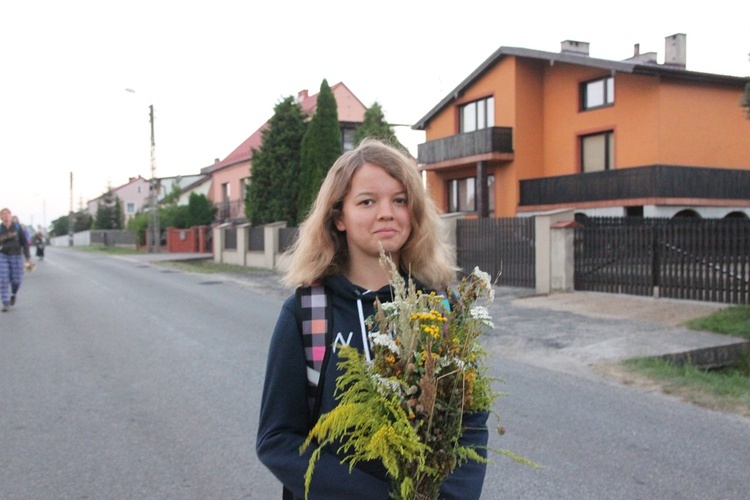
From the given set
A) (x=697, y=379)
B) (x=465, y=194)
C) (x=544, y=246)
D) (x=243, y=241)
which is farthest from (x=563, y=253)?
(x=243, y=241)

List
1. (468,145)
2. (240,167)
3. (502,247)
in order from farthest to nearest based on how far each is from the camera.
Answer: (240,167) → (468,145) → (502,247)

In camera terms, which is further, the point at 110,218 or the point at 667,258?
the point at 110,218

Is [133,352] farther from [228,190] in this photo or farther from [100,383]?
[228,190]

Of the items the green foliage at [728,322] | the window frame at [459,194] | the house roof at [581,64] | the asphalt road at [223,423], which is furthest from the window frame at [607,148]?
the asphalt road at [223,423]

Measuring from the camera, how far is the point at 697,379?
721 cm

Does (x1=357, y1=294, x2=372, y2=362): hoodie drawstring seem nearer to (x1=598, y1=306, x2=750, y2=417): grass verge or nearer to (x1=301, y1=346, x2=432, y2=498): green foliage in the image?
(x1=301, y1=346, x2=432, y2=498): green foliage

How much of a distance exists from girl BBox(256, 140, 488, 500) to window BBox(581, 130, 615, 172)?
78.3ft

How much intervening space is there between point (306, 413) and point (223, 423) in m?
3.97

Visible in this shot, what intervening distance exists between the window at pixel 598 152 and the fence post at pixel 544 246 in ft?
34.0

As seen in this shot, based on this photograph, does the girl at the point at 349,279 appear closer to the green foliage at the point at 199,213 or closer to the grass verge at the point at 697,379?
the grass verge at the point at 697,379

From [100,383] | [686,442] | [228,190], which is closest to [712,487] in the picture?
[686,442]

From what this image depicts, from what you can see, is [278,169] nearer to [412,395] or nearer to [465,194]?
[465,194]

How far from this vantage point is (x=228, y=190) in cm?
4825

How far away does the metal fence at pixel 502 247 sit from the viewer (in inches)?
632
